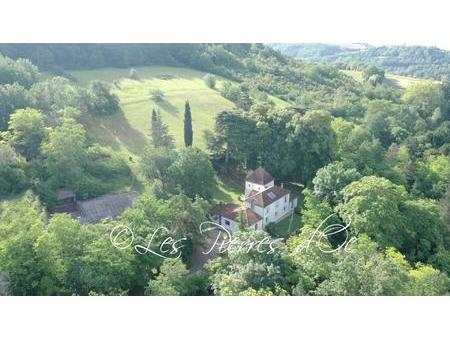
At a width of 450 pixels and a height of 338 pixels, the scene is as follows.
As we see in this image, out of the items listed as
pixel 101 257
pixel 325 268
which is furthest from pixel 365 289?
pixel 101 257

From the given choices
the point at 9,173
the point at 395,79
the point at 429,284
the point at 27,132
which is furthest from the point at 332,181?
the point at 395,79

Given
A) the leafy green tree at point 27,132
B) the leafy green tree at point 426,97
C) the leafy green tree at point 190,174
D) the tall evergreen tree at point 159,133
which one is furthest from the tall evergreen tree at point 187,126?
the leafy green tree at point 426,97

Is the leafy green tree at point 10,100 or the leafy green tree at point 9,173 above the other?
the leafy green tree at point 10,100

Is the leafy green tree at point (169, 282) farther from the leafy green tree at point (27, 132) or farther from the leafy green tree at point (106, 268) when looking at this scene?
the leafy green tree at point (27, 132)

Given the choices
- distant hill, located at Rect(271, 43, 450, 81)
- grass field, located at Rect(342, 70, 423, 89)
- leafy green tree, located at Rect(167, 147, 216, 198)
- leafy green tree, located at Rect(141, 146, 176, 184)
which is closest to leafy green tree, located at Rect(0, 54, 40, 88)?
leafy green tree, located at Rect(141, 146, 176, 184)

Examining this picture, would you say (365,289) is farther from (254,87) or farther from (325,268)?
(254,87)

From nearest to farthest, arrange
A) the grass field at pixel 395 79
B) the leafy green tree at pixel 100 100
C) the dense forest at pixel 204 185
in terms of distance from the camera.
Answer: the dense forest at pixel 204 185, the leafy green tree at pixel 100 100, the grass field at pixel 395 79

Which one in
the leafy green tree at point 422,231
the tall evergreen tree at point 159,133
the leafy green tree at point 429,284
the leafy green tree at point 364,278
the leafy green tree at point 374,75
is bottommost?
the leafy green tree at point 422,231

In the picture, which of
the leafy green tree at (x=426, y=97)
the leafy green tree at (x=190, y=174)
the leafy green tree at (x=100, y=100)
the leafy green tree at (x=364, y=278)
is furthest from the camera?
the leafy green tree at (x=426, y=97)
